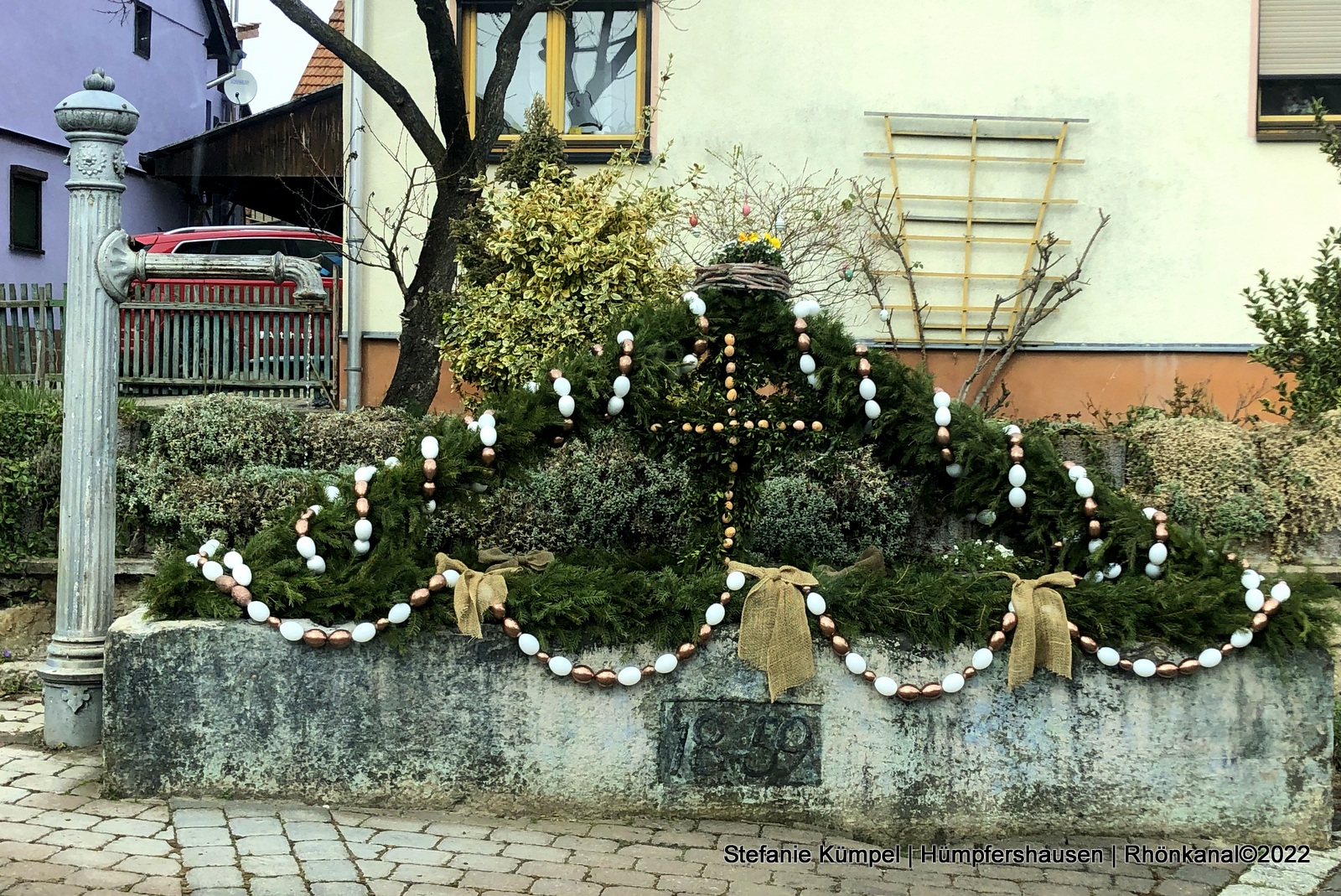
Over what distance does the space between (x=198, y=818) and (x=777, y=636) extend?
194 cm

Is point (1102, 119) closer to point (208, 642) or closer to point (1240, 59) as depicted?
point (1240, 59)

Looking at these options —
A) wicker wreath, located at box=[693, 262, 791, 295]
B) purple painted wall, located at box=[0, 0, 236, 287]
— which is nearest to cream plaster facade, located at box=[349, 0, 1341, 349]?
wicker wreath, located at box=[693, 262, 791, 295]

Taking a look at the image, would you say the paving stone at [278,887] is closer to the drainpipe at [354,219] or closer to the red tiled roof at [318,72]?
the drainpipe at [354,219]

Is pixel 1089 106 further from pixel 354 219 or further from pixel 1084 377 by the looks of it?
pixel 354 219

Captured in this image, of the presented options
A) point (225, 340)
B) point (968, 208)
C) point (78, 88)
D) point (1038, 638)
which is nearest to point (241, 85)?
point (78, 88)

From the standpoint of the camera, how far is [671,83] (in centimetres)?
→ 967

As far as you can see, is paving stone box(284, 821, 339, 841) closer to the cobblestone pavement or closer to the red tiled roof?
the cobblestone pavement

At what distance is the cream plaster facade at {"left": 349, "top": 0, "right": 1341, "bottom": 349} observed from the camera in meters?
9.48

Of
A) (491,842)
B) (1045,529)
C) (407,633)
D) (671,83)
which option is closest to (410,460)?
(407,633)

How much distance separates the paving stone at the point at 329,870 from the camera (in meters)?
3.62

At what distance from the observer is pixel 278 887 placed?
3543 mm

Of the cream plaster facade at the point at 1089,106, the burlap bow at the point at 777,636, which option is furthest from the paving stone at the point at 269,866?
the cream plaster facade at the point at 1089,106

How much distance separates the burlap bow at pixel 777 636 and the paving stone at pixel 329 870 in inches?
53.9

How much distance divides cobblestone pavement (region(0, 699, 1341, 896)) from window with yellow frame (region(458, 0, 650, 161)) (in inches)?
266
